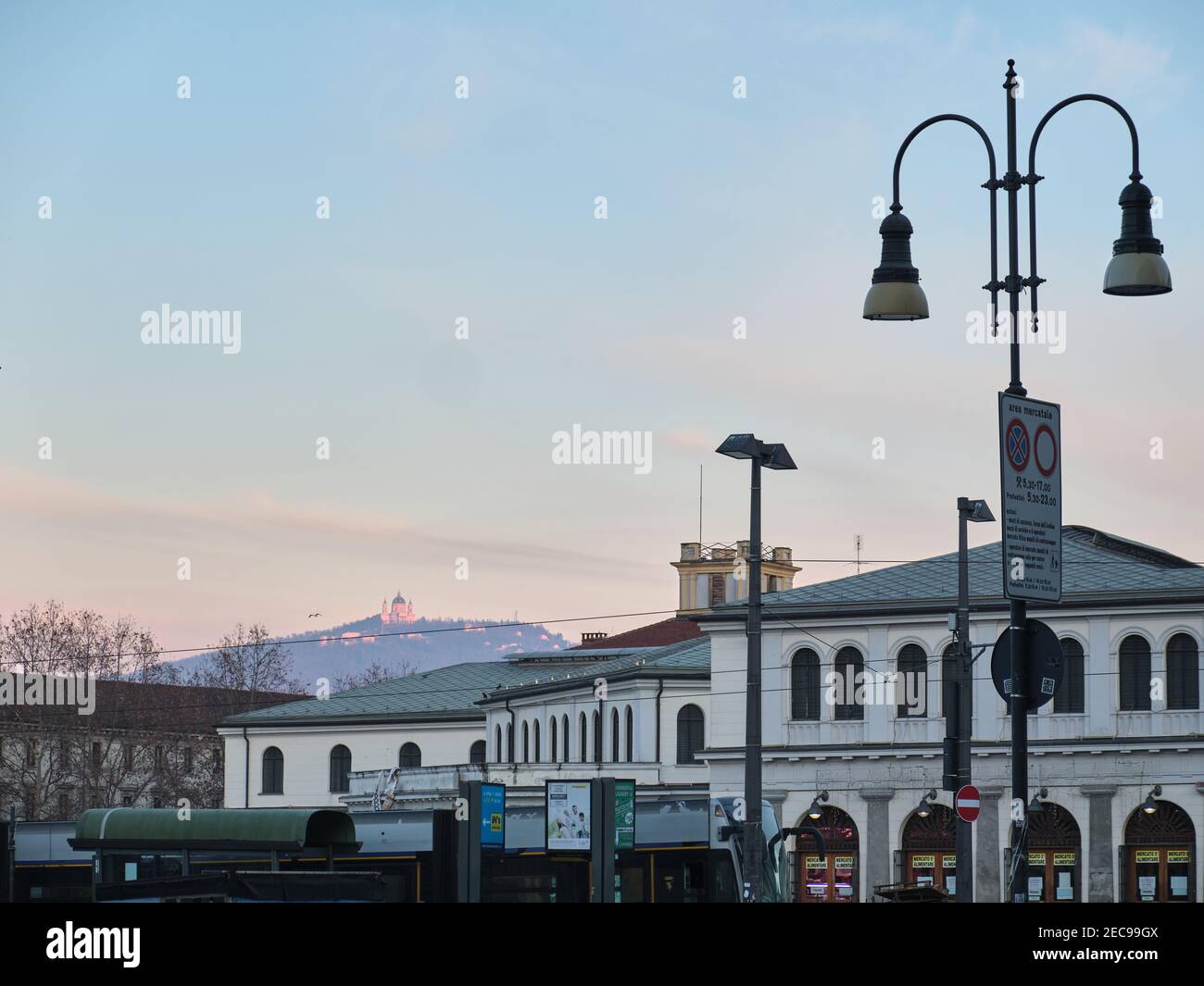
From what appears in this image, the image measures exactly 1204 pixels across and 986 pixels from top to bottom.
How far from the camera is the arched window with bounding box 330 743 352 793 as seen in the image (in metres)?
87.8

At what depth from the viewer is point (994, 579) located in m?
57.3

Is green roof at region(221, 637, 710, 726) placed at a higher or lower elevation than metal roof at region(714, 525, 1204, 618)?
lower

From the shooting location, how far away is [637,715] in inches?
2699

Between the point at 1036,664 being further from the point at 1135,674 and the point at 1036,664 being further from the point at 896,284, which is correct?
the point at 1135,674

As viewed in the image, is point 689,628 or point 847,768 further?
point 689,628

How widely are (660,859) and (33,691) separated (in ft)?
212

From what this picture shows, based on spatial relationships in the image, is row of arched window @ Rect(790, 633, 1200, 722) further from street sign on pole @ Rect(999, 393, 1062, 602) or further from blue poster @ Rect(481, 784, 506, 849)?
street sign on pole @ Rect(999, 393, 1062, 602)

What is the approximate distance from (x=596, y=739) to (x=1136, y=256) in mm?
55509

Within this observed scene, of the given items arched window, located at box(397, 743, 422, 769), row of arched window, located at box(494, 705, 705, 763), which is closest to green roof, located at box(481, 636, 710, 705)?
row of arched window, located at box(494, 705, 705, 763)

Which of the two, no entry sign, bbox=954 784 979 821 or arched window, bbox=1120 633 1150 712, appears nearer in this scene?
no entry sign, bbox=954 784 979 821

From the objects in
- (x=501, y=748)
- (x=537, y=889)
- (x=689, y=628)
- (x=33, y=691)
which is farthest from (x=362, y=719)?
(x=537, y=889)

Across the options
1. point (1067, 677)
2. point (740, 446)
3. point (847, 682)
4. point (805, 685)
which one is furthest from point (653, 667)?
point (740, 446)

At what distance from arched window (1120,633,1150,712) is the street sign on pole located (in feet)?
132
